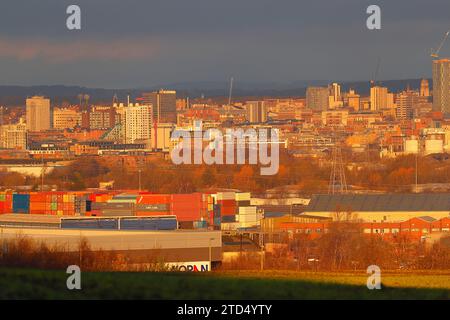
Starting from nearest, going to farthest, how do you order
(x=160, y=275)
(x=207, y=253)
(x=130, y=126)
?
(x=160, y=275)
(x=207, y=253)
(x=130, y=126)

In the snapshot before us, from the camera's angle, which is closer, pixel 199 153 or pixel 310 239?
pixel 310 239

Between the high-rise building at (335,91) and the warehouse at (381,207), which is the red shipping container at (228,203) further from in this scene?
the high-rise building at (335,91)

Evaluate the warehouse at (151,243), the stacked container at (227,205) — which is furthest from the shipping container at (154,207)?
the warehouse at (151,243)

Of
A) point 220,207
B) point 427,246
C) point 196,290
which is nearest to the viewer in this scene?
point 196,290

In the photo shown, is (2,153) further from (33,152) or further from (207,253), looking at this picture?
(207,253)

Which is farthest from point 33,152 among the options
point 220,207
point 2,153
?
point 220,207

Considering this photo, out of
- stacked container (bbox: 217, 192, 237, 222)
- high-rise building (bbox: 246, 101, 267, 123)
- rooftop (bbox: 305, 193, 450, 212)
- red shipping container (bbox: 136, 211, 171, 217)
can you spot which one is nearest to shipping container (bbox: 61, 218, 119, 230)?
red shipping container (bbox: 136, 211, 171, 217)
